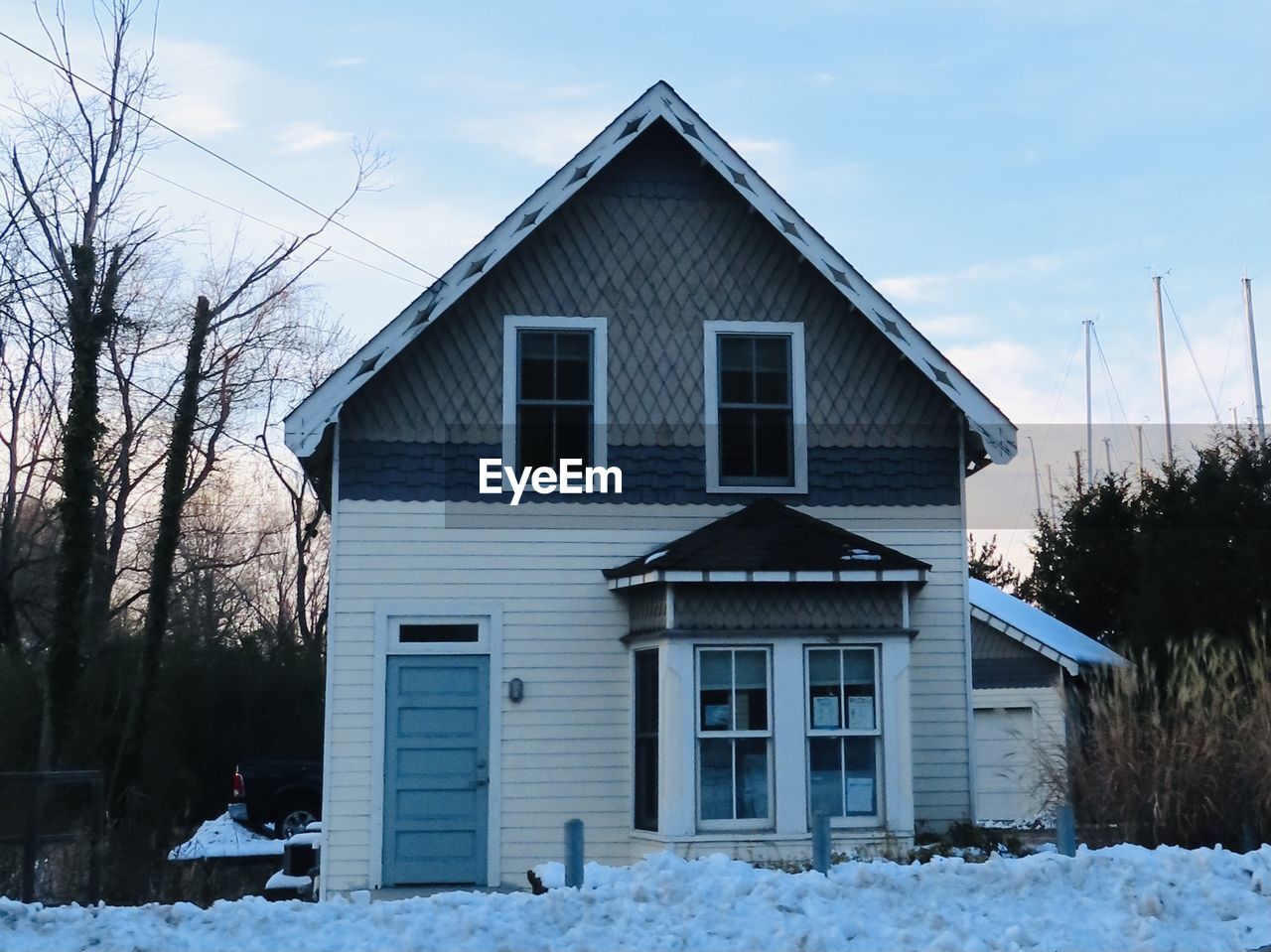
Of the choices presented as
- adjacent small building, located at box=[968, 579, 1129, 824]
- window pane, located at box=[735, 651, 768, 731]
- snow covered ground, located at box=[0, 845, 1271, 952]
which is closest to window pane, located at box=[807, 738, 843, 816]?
window pane, located at box=[735, 651, 768, 731]

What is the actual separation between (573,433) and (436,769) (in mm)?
3446

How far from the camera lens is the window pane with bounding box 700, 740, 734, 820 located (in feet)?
42.3

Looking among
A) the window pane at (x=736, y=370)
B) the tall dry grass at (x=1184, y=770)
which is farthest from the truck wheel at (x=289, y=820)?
the tall dry grass at (x=1184, y=770)

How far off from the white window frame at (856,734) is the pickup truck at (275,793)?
13.1 m

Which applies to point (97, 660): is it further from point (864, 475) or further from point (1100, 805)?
point (1100, 805)

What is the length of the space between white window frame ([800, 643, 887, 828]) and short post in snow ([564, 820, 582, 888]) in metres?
3.98

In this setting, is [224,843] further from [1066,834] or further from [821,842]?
[1066,834]

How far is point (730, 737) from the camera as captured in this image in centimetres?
1298

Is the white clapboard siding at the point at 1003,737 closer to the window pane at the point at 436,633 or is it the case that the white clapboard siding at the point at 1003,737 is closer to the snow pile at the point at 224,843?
the snow pile at the point at 224,843

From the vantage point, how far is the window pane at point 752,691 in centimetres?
1310

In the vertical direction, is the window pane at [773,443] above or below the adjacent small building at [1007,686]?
above

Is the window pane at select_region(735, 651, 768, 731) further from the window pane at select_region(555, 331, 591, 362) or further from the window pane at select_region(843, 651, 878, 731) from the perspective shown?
the window pane at select_region(555, 331, 591, 362)

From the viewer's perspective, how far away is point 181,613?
3897 centimetres

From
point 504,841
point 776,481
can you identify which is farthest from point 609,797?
point 776,481
